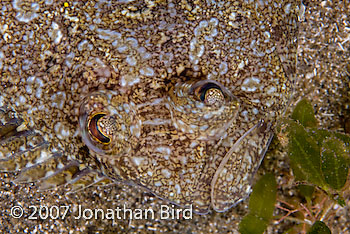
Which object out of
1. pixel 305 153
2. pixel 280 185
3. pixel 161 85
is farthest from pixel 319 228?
pixel 161 85

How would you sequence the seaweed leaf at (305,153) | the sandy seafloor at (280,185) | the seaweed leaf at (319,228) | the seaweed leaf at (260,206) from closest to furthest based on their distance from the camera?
the seaweed leaf at (305,153) < the seaweed leaf at (319,228) < the seaweed leaf at (260,206) < the sandy seafloor at (280,185)

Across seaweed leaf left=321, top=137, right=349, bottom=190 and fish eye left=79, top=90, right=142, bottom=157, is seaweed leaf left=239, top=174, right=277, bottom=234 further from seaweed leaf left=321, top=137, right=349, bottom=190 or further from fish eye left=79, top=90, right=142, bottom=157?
fish eye left=79, top=90, right=142, bottom=157

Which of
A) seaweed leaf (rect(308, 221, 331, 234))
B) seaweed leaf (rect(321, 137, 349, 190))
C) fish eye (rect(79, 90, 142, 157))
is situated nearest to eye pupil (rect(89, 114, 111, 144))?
fish eye (rect(79, 90, 142, 157))

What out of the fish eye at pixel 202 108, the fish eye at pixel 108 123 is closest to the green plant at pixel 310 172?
the fish eye at pixel 202 108

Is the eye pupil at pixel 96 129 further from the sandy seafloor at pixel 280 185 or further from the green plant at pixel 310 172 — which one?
the green plant at pixel 310 172

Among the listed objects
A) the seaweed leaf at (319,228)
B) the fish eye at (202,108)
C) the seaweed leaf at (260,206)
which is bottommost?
the seaweed leaf at (319,228)

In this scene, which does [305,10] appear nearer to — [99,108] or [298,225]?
[298,225]
